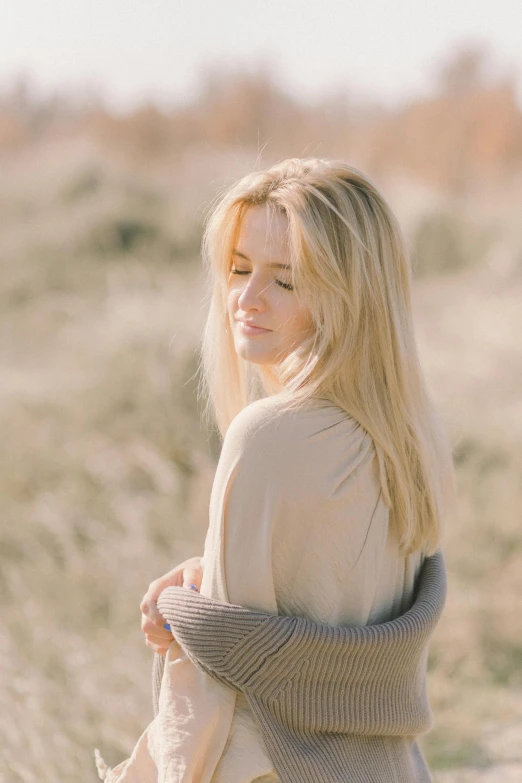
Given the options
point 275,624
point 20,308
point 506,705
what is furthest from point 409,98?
point 275,624

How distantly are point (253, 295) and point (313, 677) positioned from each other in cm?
61

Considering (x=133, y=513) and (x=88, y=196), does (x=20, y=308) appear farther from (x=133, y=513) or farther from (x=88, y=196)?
(x=133, y=513)

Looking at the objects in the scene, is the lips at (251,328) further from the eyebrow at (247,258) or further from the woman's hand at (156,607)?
the woman's hand at (156,607)

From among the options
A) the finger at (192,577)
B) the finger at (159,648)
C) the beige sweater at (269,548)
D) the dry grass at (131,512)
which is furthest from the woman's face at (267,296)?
the dry grass at (131,512)

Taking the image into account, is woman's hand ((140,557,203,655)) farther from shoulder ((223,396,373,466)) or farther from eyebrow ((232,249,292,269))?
eyebrow ((232,249,292,269))

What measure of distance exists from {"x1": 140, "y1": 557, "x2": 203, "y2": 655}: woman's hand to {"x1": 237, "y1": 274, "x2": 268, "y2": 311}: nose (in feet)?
1.53

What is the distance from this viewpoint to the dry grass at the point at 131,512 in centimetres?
324

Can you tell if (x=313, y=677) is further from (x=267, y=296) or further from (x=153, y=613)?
(x=267, y=296)

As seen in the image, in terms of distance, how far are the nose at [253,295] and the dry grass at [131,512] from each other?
37.7 inches

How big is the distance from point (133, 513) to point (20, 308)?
24.1ft

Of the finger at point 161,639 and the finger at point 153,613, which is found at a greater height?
the finger at point 153,613

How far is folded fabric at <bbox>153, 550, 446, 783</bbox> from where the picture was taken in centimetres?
139

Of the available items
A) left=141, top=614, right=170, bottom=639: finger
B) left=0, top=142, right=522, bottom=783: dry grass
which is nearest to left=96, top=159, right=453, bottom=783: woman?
left=141, top=614, right=170, bottom=639: finger

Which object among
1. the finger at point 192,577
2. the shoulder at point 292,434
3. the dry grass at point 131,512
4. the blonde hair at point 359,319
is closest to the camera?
the shoulder at point 292,434
